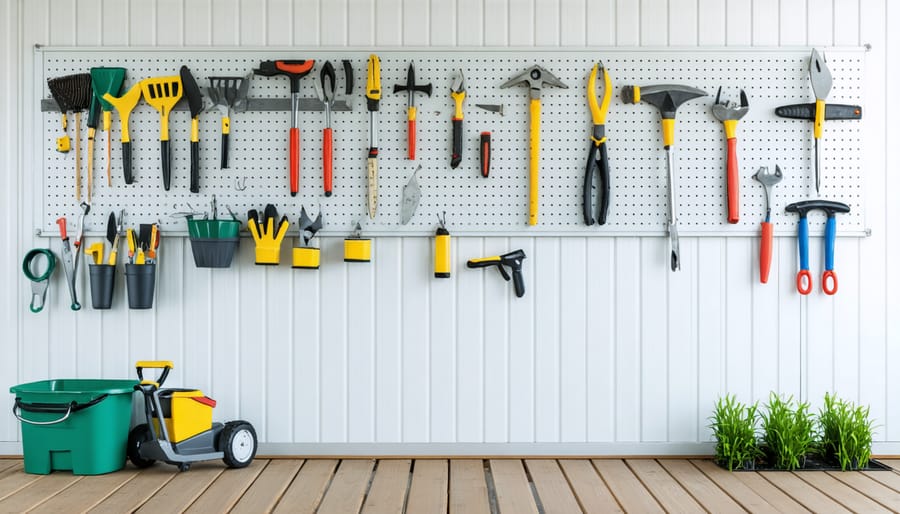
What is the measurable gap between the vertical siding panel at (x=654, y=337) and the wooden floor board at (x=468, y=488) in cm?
58

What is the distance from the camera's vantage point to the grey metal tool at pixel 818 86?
2.55 meters

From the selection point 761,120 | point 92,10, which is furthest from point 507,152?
point 92,10

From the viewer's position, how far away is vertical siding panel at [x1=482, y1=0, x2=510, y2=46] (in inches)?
102

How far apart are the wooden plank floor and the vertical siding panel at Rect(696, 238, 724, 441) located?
0.21 m

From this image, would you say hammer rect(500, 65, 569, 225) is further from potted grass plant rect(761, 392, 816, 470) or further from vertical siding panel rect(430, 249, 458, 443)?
potted grass plant rect(761, 392, 816, 470)

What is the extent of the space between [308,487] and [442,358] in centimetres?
60

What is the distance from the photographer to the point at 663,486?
2271 mm

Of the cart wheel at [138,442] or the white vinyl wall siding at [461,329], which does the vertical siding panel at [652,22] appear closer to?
the white vinyl wall siding at [461,329]

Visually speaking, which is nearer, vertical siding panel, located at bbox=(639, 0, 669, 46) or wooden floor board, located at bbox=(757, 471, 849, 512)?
wooden floor board, located at bbox=(757, 471, 849, 512)

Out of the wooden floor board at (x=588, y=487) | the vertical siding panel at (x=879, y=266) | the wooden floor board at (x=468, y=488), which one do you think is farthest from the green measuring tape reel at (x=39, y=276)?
the vertical siding panel at (x=879, y=266)

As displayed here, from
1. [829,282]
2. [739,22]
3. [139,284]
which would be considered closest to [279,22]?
[139,284]

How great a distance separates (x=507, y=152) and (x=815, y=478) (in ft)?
4.50

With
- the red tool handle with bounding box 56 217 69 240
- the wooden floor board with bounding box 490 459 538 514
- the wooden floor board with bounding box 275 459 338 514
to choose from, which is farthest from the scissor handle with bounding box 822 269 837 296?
the red tool handle with bounding box 56 217 69 240

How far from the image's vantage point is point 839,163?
2607 mm
